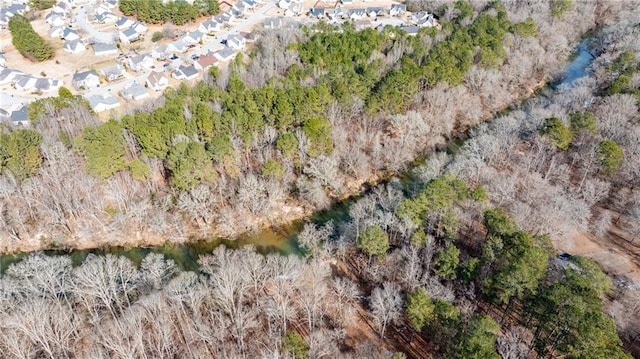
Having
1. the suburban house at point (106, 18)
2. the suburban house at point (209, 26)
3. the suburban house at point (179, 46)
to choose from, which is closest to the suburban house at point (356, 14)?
the suburban house at point (209, 26)

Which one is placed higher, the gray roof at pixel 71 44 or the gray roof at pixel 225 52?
the gray roof at pixel 225 52

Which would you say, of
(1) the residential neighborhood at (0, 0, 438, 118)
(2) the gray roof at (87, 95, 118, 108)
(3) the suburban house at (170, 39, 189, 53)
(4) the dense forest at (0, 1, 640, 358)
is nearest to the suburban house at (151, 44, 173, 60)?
(1) the residential neighborhood at (0, 0, 438, 118)

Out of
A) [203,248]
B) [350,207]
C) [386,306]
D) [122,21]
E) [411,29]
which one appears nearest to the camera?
[386,306]

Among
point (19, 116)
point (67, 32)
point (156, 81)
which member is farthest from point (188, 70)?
point (67, 32)

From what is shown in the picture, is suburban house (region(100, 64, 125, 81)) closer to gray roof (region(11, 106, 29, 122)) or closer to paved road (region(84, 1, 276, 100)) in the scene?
paved road (region(84, 1, 276, 100))

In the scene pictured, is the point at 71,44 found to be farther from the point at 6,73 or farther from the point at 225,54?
the point at 225,54

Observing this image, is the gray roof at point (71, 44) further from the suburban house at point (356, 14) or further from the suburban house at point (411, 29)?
the suburban house at point (411, 29)
